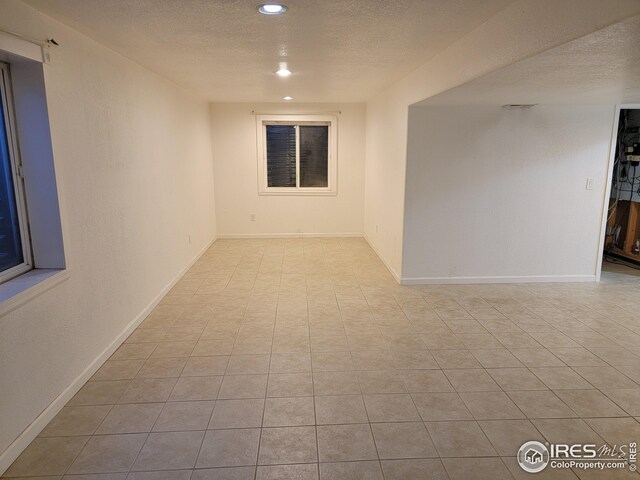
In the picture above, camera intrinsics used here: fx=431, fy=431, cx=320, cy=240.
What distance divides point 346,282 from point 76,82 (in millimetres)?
3167

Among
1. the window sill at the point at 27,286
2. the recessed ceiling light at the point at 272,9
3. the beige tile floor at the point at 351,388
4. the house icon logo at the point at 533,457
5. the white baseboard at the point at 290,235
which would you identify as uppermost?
the recessed ceiling light at the point at 272,9

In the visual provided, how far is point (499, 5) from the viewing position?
2.13 metres

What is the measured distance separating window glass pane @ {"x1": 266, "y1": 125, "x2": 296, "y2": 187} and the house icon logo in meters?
5.70

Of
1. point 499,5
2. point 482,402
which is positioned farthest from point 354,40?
point 482,402

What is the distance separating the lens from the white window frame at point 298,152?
691 cm

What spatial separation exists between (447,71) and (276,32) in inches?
48.8

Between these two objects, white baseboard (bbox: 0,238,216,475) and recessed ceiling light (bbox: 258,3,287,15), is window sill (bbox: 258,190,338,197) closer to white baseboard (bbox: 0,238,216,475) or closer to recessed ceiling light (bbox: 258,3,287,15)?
white baseboard (bbox: 0,238,216,475)

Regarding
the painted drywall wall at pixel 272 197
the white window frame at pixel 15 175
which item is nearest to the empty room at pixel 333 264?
the white window frame at pixel 15 175

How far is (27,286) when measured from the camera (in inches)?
87.4

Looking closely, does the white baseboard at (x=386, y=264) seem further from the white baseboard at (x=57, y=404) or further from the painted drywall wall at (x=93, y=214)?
the white baseboard at (x=57, y=404)

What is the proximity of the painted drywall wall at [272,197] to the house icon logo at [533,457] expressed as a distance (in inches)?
210

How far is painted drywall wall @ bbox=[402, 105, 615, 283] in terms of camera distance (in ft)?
14.7

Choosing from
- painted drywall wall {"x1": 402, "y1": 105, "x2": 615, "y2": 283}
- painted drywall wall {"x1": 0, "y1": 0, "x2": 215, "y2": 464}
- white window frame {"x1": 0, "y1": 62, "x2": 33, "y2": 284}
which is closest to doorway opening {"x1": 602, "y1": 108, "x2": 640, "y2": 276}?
painted drywall wall {"x1": 402, "y1": 105, "x2": 615, "y2": 283}

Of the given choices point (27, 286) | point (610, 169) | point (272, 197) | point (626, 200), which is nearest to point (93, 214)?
point (27, 286)
